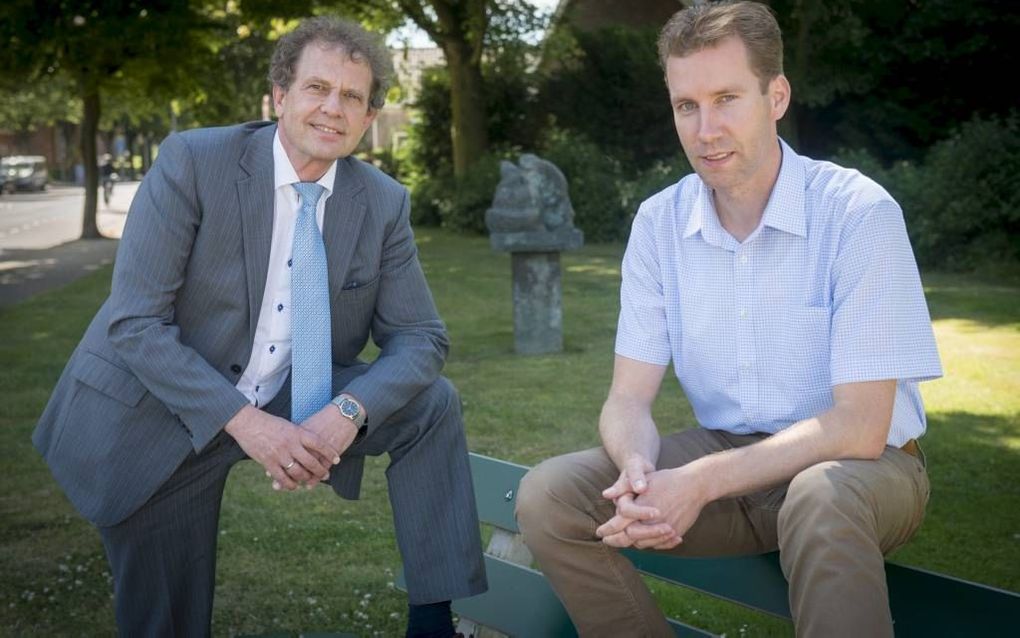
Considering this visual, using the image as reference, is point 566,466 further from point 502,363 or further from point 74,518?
point 502,363

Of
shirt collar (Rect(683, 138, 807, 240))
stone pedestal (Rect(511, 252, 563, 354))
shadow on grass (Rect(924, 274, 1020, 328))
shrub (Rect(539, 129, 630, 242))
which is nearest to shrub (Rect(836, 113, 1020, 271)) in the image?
shadow on grass (Rect(924, 274, 1020, 328))

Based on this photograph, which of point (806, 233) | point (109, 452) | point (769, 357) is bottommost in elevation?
point (109, 452)

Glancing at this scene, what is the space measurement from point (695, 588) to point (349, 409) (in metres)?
1.07

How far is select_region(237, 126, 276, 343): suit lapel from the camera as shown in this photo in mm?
3723

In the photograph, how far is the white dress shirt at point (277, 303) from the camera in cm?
379

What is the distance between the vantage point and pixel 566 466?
3295 mm

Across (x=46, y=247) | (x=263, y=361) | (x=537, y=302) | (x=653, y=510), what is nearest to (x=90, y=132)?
(x=46, y=247)

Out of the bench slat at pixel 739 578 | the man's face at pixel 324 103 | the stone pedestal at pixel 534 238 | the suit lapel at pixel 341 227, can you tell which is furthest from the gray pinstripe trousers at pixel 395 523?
the stone pedestal at pixel 534 238

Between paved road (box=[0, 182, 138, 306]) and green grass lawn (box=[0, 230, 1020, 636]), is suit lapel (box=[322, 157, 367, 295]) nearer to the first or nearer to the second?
green grass lawn (box=[0, 230, 1020, 636])

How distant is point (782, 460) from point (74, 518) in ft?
13.9

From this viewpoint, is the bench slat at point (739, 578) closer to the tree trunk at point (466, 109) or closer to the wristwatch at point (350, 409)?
the wristwatch at point (350, 409)

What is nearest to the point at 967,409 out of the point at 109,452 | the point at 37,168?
the point at 109,452

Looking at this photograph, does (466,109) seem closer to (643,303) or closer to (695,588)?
(643,303)

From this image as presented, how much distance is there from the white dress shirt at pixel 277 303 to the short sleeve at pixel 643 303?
37.9 inches
